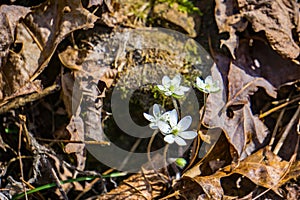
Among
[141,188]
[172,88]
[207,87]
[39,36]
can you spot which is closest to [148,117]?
[172,88]

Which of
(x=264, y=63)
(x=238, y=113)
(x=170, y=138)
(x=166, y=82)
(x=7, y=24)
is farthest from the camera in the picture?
(x=264, y=63)

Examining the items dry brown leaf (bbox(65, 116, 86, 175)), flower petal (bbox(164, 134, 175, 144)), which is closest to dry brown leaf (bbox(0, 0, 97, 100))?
dry brown leaf (bbox(65, 116, 86, 175))

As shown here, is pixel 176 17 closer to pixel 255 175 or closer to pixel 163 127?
pixel 163 127

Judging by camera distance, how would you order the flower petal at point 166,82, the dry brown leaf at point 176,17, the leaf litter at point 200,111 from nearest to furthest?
1. the flower petal at point 166,82
2. the leaf litter at point 200,111
3. the dry brown leaf at point 176,17

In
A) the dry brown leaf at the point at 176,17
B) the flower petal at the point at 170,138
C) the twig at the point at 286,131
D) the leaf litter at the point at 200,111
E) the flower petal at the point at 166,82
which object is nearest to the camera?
the flower petal at the point at 170,138

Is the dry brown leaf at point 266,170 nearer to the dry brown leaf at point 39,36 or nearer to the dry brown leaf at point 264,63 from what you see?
the dry brown leaf at point 264,63

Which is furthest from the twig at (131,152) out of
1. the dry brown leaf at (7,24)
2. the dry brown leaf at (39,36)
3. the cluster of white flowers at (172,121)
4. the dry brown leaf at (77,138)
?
the dry brown leaf at (7,24)

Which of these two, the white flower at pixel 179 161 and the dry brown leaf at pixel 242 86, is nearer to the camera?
the white flower at pixel 179 161
